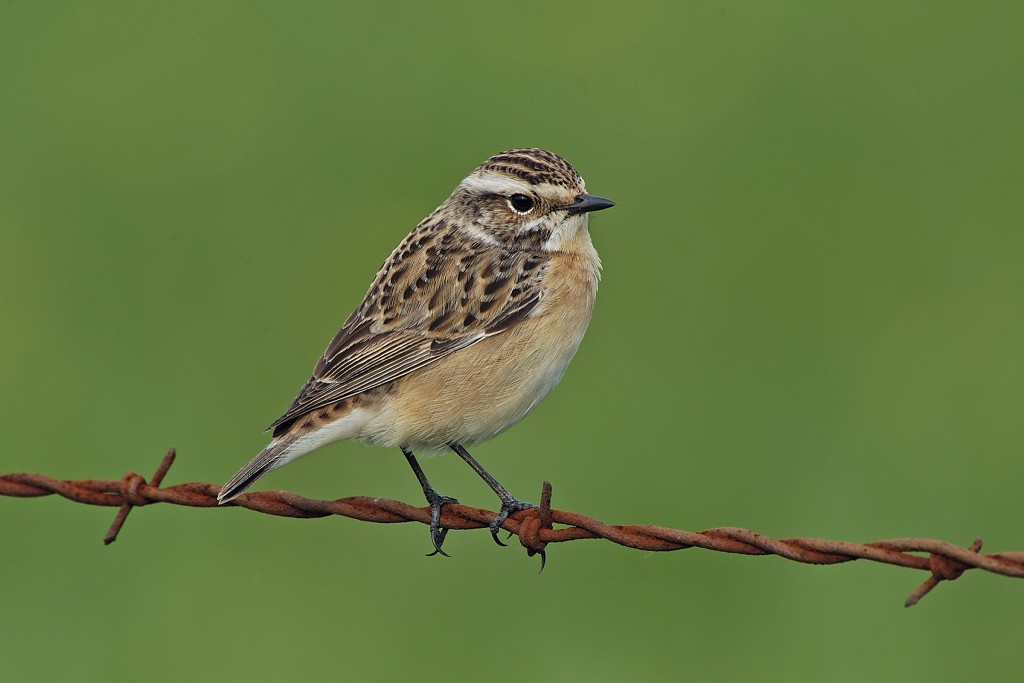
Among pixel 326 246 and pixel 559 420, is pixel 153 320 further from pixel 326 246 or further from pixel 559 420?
pixel 559 420

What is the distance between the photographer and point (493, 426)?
7566 mm

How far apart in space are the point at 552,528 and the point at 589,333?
6.73 m

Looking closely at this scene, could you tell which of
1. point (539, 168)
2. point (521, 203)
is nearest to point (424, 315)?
point (521, 203)

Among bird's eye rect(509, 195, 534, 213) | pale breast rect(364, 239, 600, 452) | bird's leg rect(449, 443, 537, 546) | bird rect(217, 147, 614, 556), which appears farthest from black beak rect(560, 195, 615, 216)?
bird's leg rect(449, 443, 537, 546)

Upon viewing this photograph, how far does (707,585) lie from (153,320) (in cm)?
526

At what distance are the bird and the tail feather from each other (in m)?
0.02

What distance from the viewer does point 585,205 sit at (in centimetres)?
775

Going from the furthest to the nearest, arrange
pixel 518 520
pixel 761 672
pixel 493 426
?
pixel 761 672, pixel 493 426, pixel 518 520

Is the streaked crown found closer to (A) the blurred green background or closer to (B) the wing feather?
(B) the wing feather

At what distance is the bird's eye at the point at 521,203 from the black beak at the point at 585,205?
0.19 meters

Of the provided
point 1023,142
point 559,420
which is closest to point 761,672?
point 559,420

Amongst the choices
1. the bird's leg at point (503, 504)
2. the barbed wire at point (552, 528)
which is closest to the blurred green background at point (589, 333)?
the bird's leg at point (503, 504)

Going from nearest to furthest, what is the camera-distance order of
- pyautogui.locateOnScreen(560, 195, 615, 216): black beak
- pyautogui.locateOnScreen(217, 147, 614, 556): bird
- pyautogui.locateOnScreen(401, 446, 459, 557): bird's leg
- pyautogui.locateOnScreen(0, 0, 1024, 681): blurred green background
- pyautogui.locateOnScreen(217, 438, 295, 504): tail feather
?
pyautogui.locateOnScreen(217, 438, 295, 504): tail feather < pyautogui.locateOnScreen(401, 446, 459, 557): bird's leg < pyautogui.locateOnScreen(217, 147, 614, 556): bird < pyautogui.locateOnScreen(560, 195, 615, 216): black beak < pyautogui.locateOnScreen(0, 0, 1024, 681): blurred green background

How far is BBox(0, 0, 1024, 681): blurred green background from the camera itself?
32.3 feet
